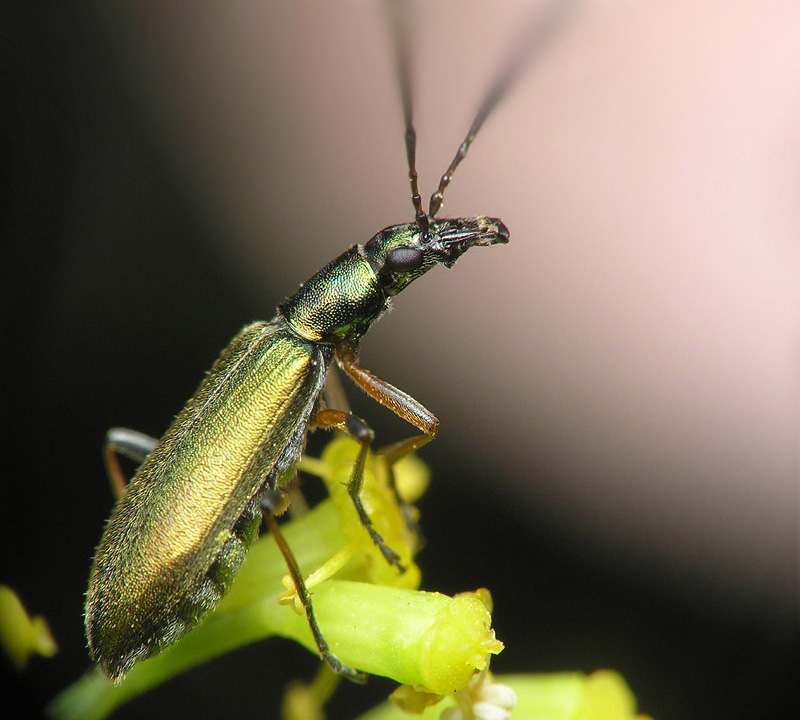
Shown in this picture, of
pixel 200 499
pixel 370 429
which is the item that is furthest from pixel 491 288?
pixel 200 499

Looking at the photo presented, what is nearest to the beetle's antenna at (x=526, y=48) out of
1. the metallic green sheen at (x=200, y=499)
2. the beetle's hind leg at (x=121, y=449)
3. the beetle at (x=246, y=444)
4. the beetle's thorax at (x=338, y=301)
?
the beetle at (x=246, y=444)

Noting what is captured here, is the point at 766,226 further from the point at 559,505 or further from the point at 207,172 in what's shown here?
the point at 207,172

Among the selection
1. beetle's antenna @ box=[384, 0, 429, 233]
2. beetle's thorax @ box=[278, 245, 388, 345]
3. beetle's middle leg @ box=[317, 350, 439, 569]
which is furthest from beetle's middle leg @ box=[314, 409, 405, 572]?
beetle's antenna @ box=[384, 0, 429, 233]

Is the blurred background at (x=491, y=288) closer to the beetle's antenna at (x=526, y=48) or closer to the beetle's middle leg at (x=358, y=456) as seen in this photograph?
the beetle's antenna at (x=526, y=48)

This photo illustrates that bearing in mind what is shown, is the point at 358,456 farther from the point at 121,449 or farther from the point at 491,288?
the point at 491,288

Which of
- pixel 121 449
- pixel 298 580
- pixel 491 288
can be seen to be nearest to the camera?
pixel 298 580

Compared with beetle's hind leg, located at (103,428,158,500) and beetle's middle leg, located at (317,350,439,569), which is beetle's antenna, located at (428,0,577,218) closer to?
beetle's middle leg, located at (317,350,439,569)

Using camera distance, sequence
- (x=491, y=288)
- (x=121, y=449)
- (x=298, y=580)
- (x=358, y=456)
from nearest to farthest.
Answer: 1. (x=298, y=580)
2. (x=358, y=456)
3. (x=121, y=449)
4. (x=491, y=288)
